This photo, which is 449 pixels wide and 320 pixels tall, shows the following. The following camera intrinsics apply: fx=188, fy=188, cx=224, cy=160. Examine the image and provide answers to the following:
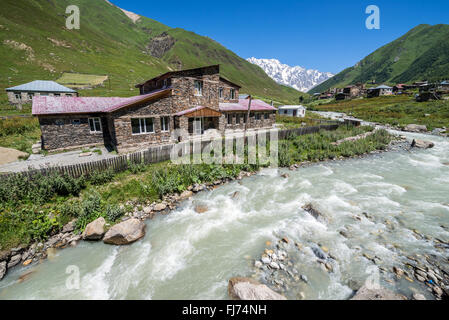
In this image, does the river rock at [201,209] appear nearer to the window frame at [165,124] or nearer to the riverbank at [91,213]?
the riverbank at [91,213]

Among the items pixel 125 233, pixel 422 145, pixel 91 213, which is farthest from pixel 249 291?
pixel 422 145

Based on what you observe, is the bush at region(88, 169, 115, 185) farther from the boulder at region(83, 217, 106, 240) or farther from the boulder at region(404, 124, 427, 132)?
the boulder at region(404, 124, 427, 132)

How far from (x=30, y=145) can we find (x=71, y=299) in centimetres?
2237

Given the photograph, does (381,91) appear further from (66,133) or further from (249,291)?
(66,133)

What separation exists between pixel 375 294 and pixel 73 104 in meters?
27.8

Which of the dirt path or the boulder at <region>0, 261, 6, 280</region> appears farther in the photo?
the dirt path

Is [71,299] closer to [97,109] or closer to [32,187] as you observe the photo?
[32,187]

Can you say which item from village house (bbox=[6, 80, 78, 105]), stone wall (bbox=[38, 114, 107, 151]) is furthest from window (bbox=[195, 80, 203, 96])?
village house (bbox=[6, 80, 78, 105])

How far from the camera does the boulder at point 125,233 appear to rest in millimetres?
8898

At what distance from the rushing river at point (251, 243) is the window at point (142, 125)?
38.1 feet

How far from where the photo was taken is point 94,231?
29.6 feet

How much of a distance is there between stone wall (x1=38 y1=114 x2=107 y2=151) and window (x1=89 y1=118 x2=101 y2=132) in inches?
13.3

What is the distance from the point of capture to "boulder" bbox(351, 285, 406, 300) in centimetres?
582
